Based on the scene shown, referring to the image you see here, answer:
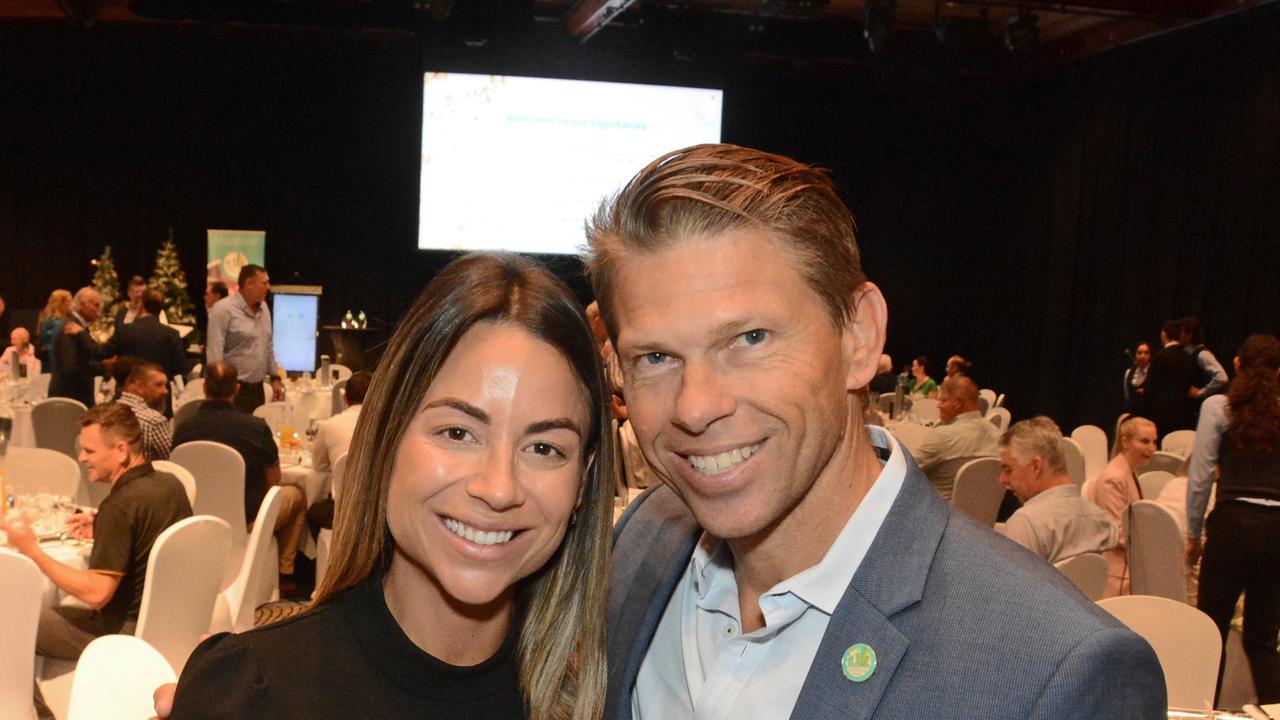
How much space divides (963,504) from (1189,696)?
2959mm

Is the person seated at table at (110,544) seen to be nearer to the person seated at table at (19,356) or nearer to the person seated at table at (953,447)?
the person seated at table at (953,447)

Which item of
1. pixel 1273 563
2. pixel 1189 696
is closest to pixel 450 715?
pixel 1189 696

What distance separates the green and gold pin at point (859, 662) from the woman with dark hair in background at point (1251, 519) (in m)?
4.52

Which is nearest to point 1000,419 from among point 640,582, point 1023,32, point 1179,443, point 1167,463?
point 1179,443

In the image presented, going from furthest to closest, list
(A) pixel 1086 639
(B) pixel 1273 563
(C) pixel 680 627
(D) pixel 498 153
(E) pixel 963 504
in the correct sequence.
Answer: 1. (D) pixel 498 153
2. (E) pixel 963 504
3. (B) pixel 1273 563
4. (C) pixel 680 627
5. (A) pixel 1086 639

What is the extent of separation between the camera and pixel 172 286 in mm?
15031

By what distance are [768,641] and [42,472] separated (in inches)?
207

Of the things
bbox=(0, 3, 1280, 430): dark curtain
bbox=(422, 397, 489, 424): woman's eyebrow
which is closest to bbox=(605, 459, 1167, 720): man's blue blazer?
bbox=(422, 397, 489, 424): woman's eyebrow

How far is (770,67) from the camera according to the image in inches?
620

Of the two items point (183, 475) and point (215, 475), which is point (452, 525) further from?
point (215, 475)

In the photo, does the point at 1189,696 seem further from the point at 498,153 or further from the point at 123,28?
the point at 123,28

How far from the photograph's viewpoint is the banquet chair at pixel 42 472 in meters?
5.59

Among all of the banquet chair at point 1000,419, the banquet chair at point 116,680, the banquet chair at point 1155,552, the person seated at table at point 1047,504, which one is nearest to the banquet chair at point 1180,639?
the person seated at table at point 1047,504

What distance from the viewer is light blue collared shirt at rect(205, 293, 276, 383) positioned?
846 centimetres
